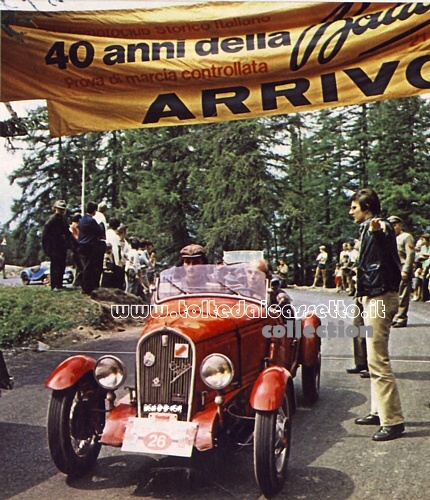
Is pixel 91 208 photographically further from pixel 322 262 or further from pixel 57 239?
pixel 322 262

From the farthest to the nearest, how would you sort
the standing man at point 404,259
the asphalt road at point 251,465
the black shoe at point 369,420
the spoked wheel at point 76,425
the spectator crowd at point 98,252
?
1. the standing man at point 404,259
2. the spectator crowd at point 98,252
3. the black shoe at point 369,420
4. the spoked wheel at point 76,425
5. the asphalt road at point 251,465

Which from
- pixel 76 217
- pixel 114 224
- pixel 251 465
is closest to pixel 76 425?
pixel 251 465

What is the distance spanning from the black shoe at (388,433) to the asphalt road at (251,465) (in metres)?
0.05

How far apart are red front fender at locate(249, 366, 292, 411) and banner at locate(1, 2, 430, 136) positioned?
1.74 m

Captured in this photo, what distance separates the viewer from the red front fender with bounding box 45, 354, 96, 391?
391cm

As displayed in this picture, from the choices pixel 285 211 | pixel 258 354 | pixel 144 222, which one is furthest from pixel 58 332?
pixel 285 211

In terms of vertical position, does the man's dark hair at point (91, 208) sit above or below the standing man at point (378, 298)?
above

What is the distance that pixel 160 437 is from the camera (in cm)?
354

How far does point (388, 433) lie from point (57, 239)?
4775 mm

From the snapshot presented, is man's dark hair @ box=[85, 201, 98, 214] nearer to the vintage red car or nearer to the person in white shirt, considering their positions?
the vintage red car

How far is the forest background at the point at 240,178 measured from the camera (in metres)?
7.03

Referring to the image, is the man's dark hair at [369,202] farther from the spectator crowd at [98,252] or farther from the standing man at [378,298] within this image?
the spectator crowd at [98,252]

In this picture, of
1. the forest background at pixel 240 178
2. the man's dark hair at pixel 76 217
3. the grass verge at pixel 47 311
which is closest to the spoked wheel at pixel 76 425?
the forest background at pixel 240 178

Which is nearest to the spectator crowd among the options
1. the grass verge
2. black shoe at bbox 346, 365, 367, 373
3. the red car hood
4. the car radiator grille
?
the grass verge
